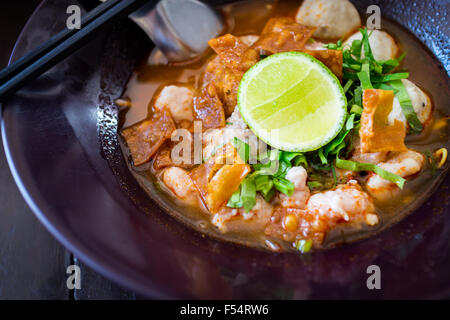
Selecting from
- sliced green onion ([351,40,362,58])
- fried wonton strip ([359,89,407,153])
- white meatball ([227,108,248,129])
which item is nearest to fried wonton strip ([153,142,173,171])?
white meatball ([227,108,248,129])

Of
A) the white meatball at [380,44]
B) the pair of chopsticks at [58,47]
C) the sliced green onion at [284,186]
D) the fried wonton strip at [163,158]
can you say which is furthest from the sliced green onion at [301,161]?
the pair of chopsticks at [58,47]

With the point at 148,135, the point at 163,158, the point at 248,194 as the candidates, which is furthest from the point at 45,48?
the point at 248,194

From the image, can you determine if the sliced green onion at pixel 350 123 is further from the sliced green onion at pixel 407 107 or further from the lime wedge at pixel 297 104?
the sliced green onion at pixel 407 107

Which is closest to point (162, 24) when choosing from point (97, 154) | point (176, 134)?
point (176, 134)

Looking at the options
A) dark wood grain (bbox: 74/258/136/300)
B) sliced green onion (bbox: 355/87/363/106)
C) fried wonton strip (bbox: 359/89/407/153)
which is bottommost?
dark wood grain (bbox: 74/258/136/300)

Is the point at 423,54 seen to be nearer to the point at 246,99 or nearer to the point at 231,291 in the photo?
the point at 246,99

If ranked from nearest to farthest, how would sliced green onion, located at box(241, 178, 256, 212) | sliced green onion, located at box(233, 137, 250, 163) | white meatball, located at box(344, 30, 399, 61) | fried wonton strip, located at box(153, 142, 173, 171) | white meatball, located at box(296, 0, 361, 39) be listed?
sliced green onion, located at box(241, 178, 256, 212), sliced green onion, located at box(233, 137, 250, 163), fried wonton strip, located at box(153, 142, 173, 171), white meatball, located at box(344, 30, 399, 61), white meatball, located at box(296, 0, 361, 39)

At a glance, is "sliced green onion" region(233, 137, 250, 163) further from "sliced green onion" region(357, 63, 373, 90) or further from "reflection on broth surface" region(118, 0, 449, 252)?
"sliced green onion" region(357, 63, 373, 90)

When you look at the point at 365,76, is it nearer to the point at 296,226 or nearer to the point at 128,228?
the point at 296,226
